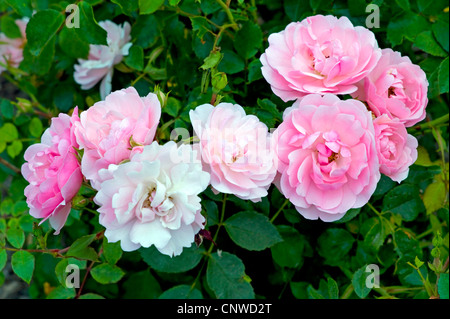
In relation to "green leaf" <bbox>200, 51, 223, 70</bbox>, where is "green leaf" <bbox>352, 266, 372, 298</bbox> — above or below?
below

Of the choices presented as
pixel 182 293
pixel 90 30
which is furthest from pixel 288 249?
pixel 90 30

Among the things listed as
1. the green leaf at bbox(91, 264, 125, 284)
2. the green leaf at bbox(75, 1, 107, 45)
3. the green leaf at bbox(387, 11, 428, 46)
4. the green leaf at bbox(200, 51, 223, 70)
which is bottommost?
the green leaf at bbox(91, 264, 125, 284)

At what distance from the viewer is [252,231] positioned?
812 mm

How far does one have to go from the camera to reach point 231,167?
62 cm

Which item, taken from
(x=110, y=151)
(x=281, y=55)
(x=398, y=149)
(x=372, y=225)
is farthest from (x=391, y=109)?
(x=110, y=151)

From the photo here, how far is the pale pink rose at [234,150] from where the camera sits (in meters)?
0.61

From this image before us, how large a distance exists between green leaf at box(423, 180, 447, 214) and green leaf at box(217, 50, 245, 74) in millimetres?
449

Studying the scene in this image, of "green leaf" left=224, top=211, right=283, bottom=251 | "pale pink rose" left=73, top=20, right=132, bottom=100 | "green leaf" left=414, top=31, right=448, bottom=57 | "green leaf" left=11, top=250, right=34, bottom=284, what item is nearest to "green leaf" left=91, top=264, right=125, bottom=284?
"green leaf" left=11, top=250, right=34, bottom=284

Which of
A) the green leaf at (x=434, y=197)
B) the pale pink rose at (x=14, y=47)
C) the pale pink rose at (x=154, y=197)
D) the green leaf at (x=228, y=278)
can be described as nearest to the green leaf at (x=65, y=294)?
the green leaf at (x=228, y=278)

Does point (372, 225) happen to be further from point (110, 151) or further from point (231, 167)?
point (110, 151)

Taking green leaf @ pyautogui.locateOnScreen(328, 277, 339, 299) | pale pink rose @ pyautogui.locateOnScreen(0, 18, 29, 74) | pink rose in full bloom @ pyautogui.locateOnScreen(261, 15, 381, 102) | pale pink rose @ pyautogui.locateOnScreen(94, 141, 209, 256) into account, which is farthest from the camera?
pale pink rose @ pyautogui.locateOnScreen(0, 18, 29, 74)

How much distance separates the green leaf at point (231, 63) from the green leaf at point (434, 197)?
17.7 inches

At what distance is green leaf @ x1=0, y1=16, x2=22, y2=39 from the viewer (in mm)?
1154

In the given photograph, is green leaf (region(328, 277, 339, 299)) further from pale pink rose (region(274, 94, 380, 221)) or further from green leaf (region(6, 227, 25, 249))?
green leaf (region(6, 227, 25, 249))
